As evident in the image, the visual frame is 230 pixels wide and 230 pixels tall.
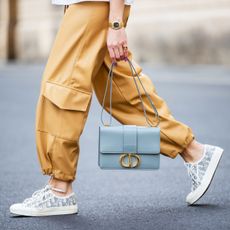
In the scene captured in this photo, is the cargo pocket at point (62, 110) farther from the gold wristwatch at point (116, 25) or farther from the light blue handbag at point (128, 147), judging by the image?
the gold wristwatch at point (116, 25)

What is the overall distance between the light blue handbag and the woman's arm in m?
0.34

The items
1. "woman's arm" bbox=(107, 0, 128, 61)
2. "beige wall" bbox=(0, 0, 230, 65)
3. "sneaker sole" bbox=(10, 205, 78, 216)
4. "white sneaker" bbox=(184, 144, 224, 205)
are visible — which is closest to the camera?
"woman's arm" bbox=(107, 0, 128, 61)

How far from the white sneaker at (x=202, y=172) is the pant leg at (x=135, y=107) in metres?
0.13

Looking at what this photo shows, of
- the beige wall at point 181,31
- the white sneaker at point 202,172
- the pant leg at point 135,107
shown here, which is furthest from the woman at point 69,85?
the beige wall at point 181,31

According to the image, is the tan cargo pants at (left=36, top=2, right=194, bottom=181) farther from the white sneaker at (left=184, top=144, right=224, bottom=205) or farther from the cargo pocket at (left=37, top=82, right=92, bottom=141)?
the white sneaker at (left=184, top=144, right=224, bottom=205)

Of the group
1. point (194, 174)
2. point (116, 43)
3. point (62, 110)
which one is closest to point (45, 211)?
point (62, 110)

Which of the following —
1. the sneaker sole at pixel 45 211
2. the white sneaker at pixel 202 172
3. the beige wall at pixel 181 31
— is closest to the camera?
the sneaker sole at pixel 45 211

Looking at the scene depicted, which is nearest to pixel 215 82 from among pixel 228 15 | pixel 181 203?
pixel 228 15

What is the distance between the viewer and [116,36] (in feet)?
12.0

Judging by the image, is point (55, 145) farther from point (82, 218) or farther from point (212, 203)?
point (212, 203)

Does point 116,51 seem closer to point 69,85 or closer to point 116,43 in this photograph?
point 116,43

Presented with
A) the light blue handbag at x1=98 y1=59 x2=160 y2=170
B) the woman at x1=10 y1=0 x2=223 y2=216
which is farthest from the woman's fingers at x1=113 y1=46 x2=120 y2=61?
the light blue handbag at x1=98 y1=59 x2=160 y2=170

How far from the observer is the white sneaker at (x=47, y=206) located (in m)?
3.87

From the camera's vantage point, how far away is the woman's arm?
12.0ft
